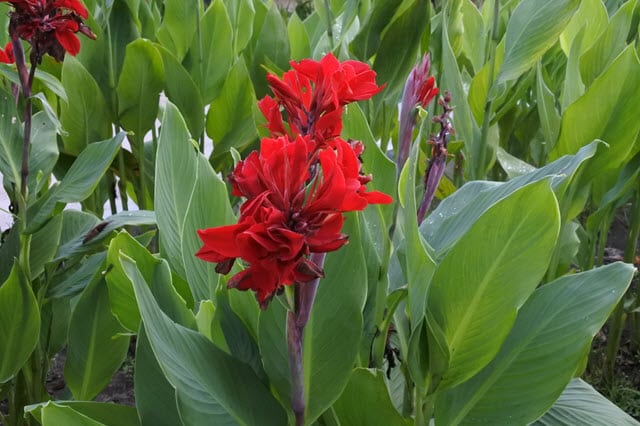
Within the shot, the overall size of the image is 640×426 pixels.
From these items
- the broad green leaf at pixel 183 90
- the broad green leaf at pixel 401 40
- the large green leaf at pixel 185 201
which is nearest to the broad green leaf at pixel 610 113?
the broad green leaf at pixel 401 40

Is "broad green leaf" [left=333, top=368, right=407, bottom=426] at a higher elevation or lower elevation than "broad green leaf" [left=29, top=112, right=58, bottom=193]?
lower

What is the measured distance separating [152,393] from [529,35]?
0.80 metres

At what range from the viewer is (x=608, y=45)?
4.66 ft

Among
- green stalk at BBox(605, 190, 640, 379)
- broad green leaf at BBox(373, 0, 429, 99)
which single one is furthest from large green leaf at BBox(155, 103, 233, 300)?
green stalk at BBox(605, 190, 640, 379)

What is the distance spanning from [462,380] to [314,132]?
30 centimetres

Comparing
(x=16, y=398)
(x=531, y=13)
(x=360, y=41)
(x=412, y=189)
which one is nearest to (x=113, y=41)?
(x=360, y=41)

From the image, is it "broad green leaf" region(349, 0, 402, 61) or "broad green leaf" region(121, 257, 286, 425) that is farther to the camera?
"broad green leaf" region(349, 0, 402, 61)

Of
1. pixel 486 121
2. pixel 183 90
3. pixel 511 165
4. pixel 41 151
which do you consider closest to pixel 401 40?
pixel 486 121

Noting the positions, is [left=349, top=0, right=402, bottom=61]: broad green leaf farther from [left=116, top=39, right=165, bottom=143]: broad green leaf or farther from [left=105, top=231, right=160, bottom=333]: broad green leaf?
[left=105, top=231, right=160, bottom=333]: broad green leaf

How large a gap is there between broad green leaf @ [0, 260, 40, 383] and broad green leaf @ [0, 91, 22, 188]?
159mm

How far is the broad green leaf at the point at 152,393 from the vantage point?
2.67 ft

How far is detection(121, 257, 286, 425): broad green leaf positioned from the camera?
0.67m

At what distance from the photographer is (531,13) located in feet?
4.18

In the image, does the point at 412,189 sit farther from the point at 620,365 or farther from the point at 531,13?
the point at 620,365
